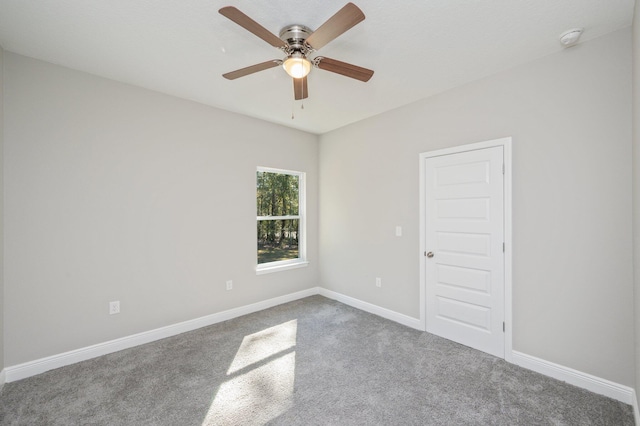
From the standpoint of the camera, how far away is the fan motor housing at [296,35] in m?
1.94

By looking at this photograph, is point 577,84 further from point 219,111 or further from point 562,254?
point 219,111

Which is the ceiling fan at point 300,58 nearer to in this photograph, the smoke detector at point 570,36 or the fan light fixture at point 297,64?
the fan light fixture at point 297,64

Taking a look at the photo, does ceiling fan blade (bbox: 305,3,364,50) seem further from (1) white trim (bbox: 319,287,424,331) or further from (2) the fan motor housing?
(1) white trim (bbox: 319,287,424,331)

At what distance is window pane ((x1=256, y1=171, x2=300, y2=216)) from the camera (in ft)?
13.4

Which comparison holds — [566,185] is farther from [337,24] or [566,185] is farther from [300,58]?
[300,58]

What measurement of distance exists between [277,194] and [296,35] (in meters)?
2.59

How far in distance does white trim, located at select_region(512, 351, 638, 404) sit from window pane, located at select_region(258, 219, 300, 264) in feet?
10.1

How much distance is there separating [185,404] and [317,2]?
9.48ft

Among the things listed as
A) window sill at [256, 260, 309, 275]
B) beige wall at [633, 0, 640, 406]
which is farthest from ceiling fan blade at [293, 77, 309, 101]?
window sill at [256, 260, 309, 275]

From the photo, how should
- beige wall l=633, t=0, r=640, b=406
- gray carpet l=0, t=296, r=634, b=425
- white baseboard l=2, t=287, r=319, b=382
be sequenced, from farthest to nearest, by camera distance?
white baseboard l=2, t=287, r=319, b=382 < gray carpet l=0, t=296, r=634, b=425 < beige wall l=633, t=0, r=640, b=406

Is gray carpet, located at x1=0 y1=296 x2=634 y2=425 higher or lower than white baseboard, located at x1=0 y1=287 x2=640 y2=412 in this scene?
lower

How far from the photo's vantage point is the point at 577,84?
2203mm

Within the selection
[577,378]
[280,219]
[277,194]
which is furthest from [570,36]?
[280,219]

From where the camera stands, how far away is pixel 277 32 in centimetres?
203
